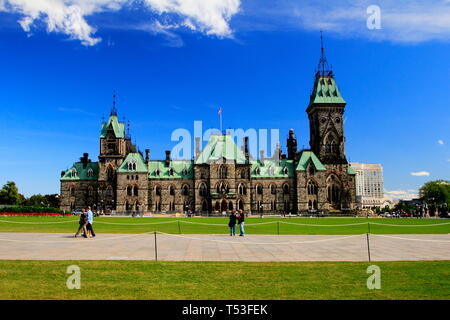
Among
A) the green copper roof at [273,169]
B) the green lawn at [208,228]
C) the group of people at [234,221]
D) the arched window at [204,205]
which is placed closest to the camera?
the group of people at [234,221]

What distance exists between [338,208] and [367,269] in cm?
6982

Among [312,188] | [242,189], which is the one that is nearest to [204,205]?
[242,189]

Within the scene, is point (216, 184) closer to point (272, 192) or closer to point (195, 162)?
point (195, 162)

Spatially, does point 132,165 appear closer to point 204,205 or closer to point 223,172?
point 204,205

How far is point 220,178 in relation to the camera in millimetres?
78062

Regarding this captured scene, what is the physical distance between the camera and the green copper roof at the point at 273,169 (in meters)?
81.4

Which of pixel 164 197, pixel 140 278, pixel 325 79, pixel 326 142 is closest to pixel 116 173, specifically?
pixel 164 197

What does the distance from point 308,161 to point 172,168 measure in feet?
98.1

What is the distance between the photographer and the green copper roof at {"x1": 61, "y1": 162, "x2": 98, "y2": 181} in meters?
81.9

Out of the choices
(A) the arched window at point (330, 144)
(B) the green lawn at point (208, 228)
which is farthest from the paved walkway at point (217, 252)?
(A) the arched window at point (330, 144)

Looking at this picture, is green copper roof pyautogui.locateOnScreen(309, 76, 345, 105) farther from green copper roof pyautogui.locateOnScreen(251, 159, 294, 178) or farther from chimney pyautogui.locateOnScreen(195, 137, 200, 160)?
chimney pyautogui.locateOnScreen(195, 137, 200, 160)

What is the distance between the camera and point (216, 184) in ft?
255

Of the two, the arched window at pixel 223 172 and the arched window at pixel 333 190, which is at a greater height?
the arched window at pixel 223 172

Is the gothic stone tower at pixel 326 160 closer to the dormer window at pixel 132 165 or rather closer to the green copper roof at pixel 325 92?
the green copper roof at pixel 325 92
